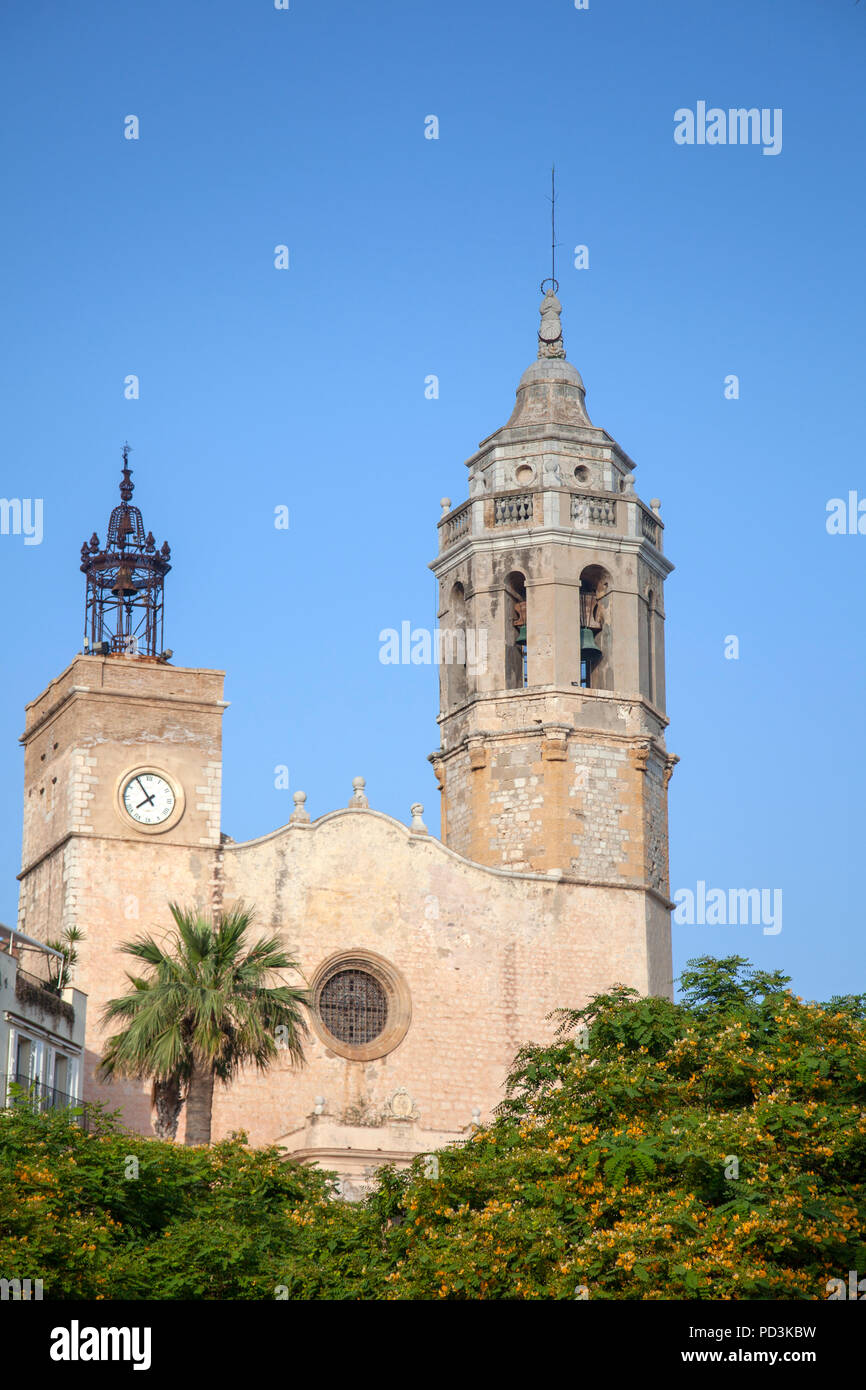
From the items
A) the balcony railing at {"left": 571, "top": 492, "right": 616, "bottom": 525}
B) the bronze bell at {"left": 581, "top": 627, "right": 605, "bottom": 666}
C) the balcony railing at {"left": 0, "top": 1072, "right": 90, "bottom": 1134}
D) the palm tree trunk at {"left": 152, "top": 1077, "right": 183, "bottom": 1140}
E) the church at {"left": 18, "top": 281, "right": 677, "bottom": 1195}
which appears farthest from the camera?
the balcony railing at {"left": 571, "top": 492, "right": 616, "bottom": 525}

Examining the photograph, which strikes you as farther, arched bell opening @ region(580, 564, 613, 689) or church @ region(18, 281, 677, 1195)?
arched bell opening @ region(580, 564, 613, 689)

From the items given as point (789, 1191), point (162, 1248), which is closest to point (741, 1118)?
point (789, 1191)

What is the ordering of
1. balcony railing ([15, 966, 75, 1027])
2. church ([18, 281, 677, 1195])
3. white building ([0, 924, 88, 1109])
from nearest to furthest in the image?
1. white building ([0, 924, 88, 1109])
2. balcony railing ([15, 966, 75, 1027])
3. church ([18, 281, 677, 1195])

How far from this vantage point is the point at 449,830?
5394 cm

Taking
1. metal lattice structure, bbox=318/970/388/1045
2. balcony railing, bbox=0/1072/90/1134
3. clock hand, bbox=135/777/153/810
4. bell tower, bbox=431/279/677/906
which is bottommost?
balcony railing, bbox=0/1072/90/1134

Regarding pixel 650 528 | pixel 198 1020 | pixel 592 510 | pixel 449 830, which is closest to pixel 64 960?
pixel 198 1020

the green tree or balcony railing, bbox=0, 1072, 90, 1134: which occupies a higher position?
the green tree

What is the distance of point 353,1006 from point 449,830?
695 centimetres

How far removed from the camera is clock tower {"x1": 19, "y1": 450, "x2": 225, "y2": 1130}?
149 feet

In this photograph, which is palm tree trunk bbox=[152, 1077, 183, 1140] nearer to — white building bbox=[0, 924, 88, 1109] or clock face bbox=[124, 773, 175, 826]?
white building bbox=[0, 924, 88, 1109]

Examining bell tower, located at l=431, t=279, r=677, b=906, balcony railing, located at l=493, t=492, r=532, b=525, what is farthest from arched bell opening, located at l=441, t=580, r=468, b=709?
balcony railing, located at l=493, t=492, r=532, b=525

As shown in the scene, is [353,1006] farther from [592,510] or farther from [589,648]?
[592,510]

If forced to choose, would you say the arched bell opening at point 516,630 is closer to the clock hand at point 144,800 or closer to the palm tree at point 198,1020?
the clock hand at point 144,800

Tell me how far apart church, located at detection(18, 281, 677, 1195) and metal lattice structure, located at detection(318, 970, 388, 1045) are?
5cm
